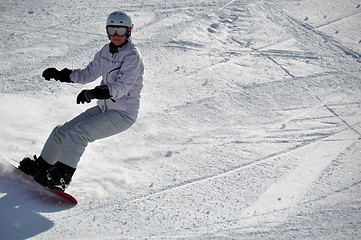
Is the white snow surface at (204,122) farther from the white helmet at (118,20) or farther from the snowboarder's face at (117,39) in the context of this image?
the white helmet at (118,20)

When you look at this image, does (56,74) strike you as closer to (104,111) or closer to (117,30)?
(104,111)

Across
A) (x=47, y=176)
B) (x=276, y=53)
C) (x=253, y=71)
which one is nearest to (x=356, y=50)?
(x=276, y=53)

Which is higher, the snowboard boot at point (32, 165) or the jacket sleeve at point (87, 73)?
the jacket sleeve at point (87, 73)

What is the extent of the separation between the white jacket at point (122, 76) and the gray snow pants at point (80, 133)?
0.09 meters

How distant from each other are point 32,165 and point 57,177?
1.73 feet

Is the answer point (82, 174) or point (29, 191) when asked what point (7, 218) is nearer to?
point (29, 191)

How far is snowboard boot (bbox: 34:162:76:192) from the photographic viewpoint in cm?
429

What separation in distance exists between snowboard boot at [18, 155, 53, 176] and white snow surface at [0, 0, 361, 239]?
131mm

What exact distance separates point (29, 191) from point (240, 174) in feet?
7.03

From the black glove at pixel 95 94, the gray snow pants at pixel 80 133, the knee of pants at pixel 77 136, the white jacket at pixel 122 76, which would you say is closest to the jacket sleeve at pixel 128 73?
the white jacket at pixel 122 76

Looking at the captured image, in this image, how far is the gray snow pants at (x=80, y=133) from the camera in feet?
14.0

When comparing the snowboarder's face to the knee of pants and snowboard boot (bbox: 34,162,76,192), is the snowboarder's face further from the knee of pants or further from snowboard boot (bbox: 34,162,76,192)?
snowboard boot (bbox: 34,162,76,192)

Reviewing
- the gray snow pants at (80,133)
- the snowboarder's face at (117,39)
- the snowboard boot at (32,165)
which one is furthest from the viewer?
the snowboard boot at (32,165)

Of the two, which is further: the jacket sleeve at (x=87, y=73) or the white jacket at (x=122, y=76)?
the jacket sleeve at (x=87, y=73)
